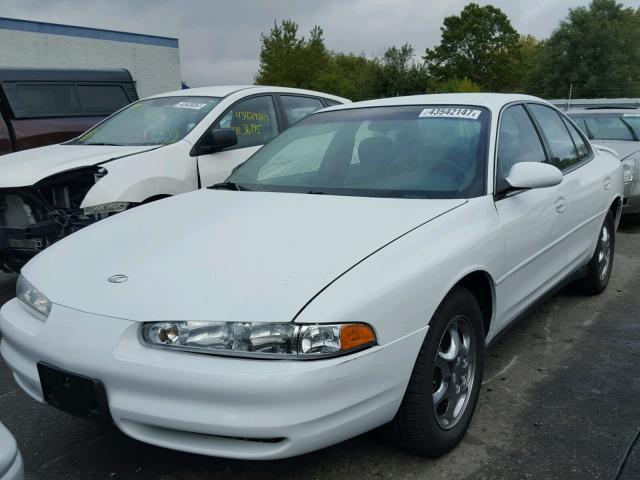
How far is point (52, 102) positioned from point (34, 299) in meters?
6.55

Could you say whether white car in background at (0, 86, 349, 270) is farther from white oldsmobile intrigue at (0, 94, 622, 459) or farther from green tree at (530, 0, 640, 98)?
green tree at (530, 0, 640, 98)

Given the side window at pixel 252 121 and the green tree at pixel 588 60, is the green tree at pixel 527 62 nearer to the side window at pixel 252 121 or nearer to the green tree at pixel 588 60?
the green tree at pixel 588 60

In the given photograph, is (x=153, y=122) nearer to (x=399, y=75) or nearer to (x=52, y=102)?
(x=52, y=102)

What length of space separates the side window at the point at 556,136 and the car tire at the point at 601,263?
0.68m

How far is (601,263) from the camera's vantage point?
4816 mm

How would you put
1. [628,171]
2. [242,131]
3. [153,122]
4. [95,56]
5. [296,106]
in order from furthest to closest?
[95,56] < [628,171] < [296,106] < [242,131] < [153,122]

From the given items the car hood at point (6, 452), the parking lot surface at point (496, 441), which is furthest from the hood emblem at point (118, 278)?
the parking lot surface at point (496, 441)

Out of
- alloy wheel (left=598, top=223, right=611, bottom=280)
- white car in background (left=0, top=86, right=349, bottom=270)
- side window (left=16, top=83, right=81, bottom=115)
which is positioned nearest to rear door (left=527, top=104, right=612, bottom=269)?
alloy wheel (left=598, top=223, right=611, bottom=280)

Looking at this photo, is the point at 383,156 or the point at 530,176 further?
the point at 383,156

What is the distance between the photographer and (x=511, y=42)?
192ft

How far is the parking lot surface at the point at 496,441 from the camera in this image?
257 centimetres

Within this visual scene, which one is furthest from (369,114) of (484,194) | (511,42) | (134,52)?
(511,42)

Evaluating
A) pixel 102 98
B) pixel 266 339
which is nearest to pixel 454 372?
pixel 266 339

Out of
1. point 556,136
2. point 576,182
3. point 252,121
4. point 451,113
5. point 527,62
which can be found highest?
point 451,113
